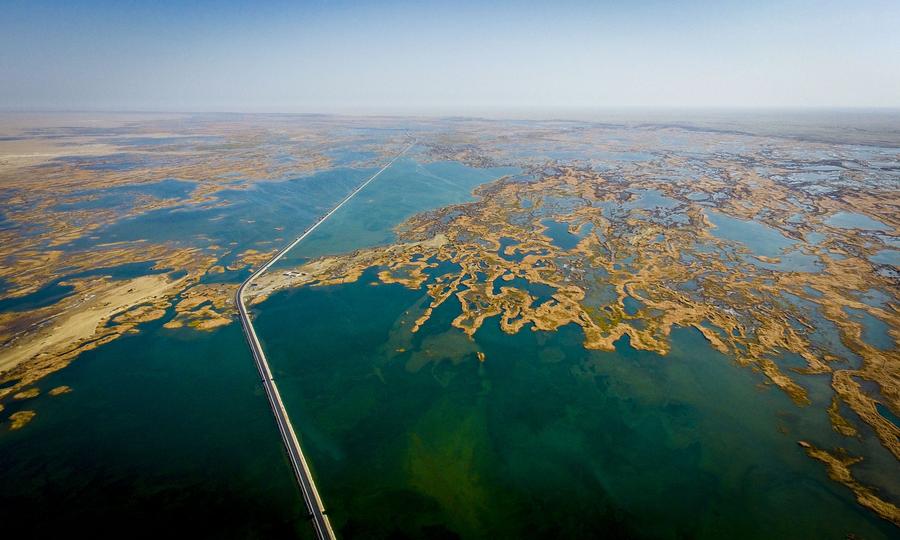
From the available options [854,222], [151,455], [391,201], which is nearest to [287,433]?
[151,455]

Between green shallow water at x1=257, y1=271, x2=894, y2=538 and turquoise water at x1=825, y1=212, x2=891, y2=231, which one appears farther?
turquoise water at x1=825, y1=212, x2=891, y2=231

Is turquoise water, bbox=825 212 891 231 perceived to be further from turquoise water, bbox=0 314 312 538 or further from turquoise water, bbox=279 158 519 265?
turquoise water, bbox=0 314 312 538

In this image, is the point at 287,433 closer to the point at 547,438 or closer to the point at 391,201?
the point at 547,438

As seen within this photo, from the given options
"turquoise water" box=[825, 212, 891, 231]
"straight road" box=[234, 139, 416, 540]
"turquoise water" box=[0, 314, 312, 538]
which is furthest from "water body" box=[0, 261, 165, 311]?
"turquoise water" box=[825, 212, 891, 231]

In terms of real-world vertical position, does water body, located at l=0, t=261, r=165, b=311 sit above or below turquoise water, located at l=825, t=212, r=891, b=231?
below

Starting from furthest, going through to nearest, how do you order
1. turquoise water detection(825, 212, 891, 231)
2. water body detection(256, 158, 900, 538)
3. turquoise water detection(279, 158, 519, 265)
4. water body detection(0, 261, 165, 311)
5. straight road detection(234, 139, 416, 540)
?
turquoise water detection(825, 212, 891, 231) → turquoise water detection(279, 158, 519, 265) → water body detection(0, 261, 165, 311) → straight road detection(234, 139, 416, 540) → water body detection(256, 158, 900, 538)

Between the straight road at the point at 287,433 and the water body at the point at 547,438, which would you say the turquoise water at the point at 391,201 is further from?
the water body at the point at 547,438

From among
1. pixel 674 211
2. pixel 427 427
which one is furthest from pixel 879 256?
pixel 427 427

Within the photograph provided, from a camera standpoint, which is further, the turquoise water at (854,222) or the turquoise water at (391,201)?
the turquoise water at (854,222)

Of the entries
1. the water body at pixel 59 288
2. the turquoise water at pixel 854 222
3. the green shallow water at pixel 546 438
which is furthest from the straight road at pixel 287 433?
the turquoise water at pixel 854 222

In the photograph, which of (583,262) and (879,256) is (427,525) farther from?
(879,256)

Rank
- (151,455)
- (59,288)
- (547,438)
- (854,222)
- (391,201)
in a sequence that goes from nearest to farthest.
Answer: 1. (151,455)
2. (547,438)
3. (59,288)
4. (854,222)
5. (391,201)
